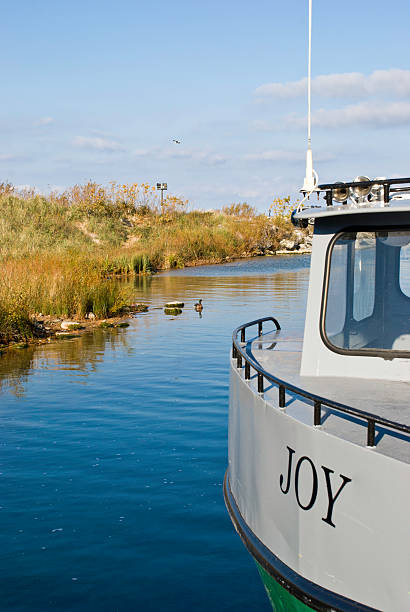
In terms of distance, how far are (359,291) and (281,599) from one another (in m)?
2.40

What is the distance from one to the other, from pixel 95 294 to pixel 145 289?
1016 centimetres

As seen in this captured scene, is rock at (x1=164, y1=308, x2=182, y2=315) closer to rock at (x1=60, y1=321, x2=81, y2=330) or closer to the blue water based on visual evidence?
rock at (x1=60, y1=321, x2=81, y2=330)

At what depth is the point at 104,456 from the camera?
9547mm

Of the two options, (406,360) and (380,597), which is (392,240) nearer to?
(406,360)

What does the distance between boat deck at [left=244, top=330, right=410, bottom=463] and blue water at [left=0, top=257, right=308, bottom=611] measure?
1.97 meters

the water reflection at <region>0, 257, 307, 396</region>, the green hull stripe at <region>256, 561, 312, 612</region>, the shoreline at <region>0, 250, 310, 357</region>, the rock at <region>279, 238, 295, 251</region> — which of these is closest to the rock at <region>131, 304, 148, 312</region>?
the shoreline at <region>0, 250, 310, 357</region>

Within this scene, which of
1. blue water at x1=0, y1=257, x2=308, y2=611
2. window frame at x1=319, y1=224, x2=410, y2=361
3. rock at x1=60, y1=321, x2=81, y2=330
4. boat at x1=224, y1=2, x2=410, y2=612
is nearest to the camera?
boat at x1=224, y1=2, x2=410, y2=612

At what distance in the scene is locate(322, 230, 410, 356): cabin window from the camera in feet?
18.1

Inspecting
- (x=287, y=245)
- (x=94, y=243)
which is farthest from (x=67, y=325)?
(x=287, y=245)

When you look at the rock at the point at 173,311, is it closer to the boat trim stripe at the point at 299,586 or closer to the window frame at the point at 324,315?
the window frame at the point at 324,315

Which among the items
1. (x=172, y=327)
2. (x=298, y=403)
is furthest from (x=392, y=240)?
(x=172, y=327)

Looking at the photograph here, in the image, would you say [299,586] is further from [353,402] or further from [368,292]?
[368,292]

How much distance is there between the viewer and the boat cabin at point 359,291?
5.41 m

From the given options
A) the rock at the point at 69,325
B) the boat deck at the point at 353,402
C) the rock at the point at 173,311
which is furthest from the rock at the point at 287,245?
the boat deck at the point at 353,402
